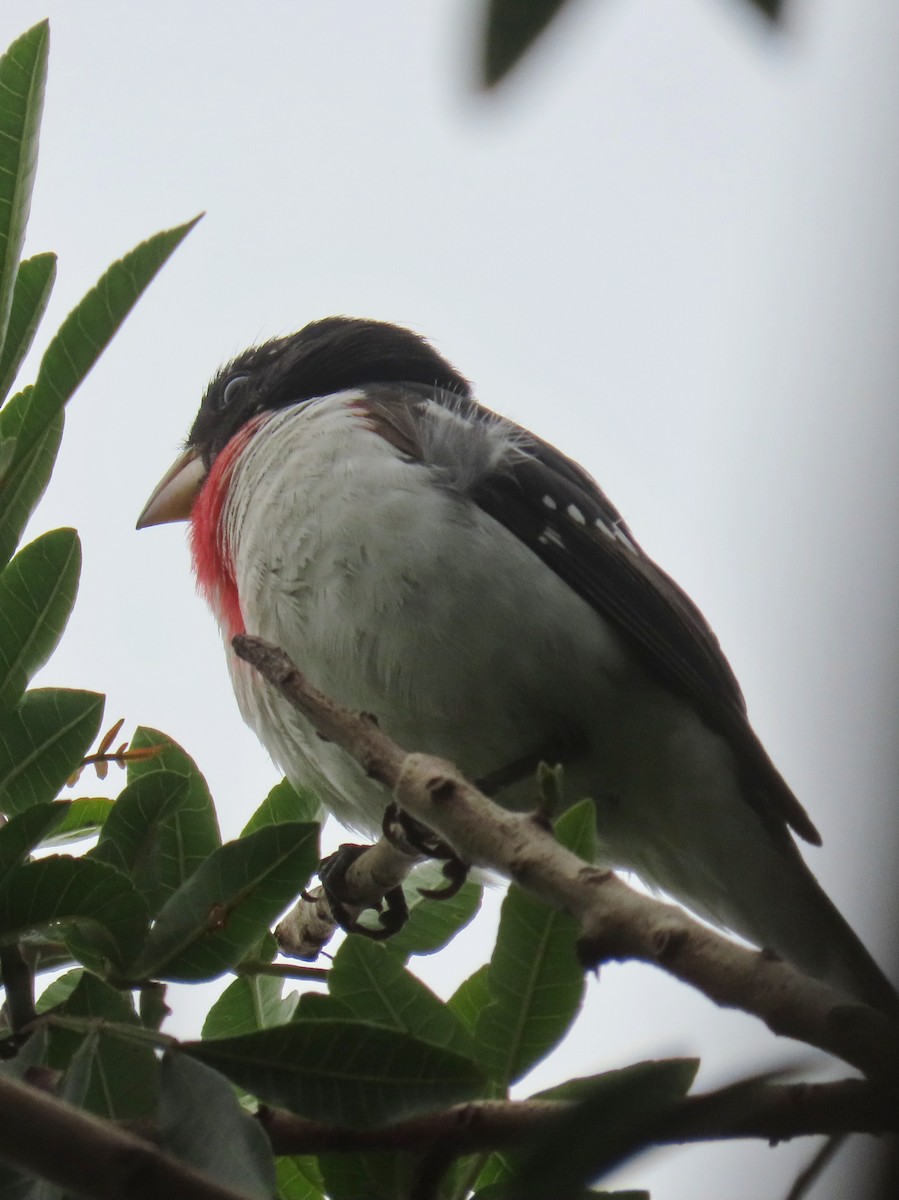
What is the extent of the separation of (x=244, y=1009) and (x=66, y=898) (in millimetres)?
508

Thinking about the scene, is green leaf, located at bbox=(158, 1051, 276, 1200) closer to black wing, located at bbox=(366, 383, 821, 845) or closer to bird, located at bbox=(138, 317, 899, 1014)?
bird, located at bbox=(138, 317, 899, 1014)

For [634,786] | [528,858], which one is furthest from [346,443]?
[528,858]

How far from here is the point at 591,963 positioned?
1.15m

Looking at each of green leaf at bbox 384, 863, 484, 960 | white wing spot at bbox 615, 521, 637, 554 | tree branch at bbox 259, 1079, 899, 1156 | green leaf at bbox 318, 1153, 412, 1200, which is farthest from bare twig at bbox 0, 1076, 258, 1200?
white wing spot at bbox 615, 521, 637, 554

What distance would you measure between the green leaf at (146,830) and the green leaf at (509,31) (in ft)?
4.21

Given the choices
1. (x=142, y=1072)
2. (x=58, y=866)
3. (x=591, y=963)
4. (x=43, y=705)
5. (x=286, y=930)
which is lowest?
(x=286, y=930)

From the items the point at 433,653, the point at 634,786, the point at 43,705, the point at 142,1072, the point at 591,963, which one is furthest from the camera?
the point at 634,786

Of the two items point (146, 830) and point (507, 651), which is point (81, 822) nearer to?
point (146, 830)

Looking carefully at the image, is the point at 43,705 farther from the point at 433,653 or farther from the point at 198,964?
the point at 433,653

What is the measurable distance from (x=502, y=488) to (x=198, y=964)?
1.63 metres

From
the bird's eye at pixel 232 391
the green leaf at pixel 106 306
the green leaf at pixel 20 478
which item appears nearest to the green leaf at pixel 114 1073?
the green leaf at pixel 20 478

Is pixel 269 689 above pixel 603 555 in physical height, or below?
below

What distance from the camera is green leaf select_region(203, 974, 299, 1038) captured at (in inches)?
77.4

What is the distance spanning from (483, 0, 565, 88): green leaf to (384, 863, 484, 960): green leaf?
1.83m
